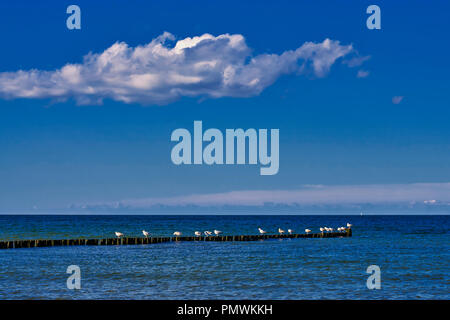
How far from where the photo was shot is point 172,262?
130 ft

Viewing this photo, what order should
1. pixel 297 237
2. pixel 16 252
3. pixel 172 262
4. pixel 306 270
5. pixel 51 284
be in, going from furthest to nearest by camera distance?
pixel 297 237, pixel 16 252, pixel 172 262, pixel 306 270, pixel 51 284

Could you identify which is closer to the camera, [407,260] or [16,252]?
[407,260]
